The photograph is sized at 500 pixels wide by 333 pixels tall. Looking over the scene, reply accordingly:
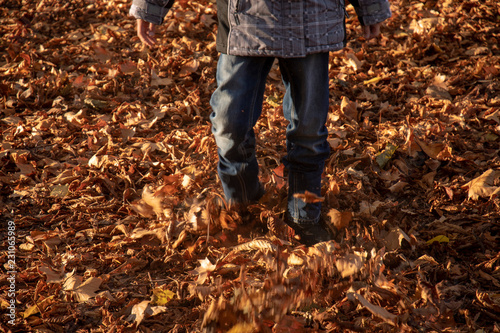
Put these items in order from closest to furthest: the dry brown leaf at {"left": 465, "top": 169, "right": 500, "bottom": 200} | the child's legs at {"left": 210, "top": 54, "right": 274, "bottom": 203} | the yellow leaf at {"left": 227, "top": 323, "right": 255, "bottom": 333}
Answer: the yellow leaf at {"left": 227, "top": 323, "right": 255, "bottom": 333}, the child's legs at {"left": 210, "top": 54, "right": 274, "bottom": 203}, the dry brown leaf at {"left": 465, "top": 169, "right": 500, "bottom": 200}

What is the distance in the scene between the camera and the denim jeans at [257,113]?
1.97 meters

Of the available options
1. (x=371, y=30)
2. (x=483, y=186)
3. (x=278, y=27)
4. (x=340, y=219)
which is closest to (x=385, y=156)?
(x=483, y=186)

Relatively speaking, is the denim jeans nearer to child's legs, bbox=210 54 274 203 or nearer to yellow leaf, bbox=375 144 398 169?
child's legs, bbox=210 54 274 203

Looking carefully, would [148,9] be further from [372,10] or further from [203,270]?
[203,270]

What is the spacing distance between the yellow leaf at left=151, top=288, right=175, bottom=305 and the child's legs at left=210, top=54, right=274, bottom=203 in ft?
1.99

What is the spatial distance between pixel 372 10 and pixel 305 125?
0.60m

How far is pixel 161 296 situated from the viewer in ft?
6.88

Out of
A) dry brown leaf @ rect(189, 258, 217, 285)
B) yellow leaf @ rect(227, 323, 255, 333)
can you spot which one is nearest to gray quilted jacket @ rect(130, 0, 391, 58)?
dry brown leaf @ rect(189, 258, 217, 285)

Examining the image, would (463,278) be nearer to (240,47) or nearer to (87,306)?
(240,47)

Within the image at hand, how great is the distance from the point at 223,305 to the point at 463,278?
1.19 meters

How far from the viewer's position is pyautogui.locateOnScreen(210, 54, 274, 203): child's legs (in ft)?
6.42

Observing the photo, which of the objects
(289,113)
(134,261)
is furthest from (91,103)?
(289,113)

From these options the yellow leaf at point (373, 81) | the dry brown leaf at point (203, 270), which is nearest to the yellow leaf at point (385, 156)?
the yellow leaf at point (373, 81)

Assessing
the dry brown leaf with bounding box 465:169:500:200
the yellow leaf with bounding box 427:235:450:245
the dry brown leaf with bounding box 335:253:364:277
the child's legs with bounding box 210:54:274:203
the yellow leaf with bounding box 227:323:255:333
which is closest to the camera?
the yellow leaf with bounding box 227:323:255:333
